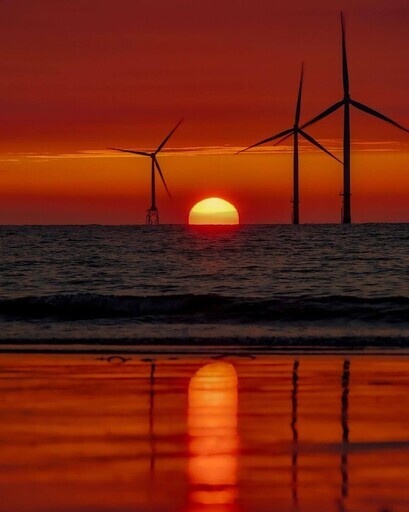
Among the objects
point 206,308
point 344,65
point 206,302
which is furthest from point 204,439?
point 344,65

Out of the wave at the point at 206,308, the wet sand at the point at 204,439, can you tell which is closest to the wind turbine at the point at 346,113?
the wave at the point at 206,308

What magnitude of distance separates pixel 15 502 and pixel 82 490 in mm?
727

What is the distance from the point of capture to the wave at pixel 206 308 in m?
36.8

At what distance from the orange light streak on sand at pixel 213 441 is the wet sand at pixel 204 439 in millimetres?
23

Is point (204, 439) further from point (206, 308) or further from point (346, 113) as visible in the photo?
point (346, 113)

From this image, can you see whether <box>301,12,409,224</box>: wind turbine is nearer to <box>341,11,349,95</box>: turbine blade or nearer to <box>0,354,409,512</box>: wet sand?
<box>341,11,349,95</box>: turbine blade

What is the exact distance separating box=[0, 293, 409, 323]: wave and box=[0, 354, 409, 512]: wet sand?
57.6 ft

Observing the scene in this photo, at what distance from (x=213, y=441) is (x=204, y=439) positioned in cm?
16

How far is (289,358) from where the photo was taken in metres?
21.3

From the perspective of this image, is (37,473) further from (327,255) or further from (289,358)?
(327,255)

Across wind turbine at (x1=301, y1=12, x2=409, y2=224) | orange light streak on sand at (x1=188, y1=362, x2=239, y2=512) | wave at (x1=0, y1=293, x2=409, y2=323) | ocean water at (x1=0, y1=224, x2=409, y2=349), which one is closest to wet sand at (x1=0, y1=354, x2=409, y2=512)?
orange light streak on sand at (x1=188, y1=362, x2=239, y2=512)

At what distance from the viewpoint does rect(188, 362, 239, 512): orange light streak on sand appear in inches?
388

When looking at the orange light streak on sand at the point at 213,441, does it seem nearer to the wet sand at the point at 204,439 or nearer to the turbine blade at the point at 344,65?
the wet sand at the point at 204,439

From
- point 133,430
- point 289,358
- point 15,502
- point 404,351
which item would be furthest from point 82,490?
point 404,351
